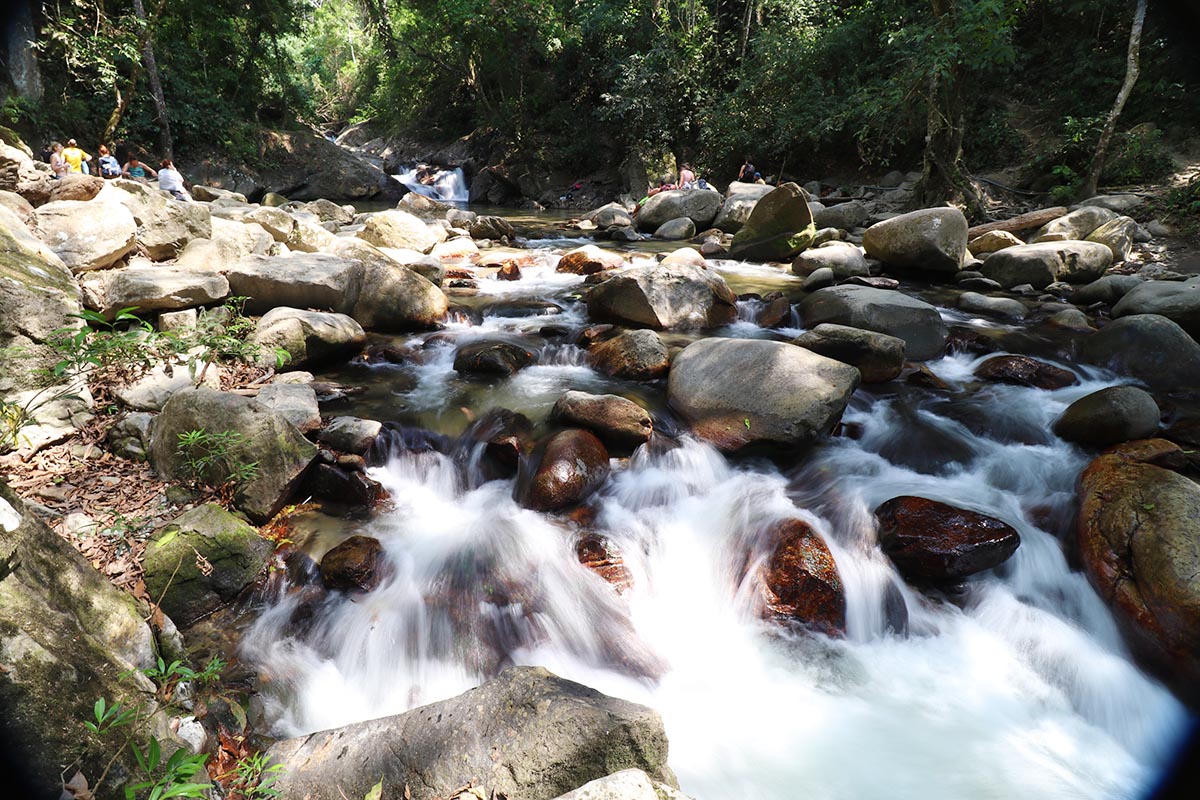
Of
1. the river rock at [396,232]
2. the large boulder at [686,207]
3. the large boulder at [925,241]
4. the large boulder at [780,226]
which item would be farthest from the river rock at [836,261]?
the river rock at [396,232]

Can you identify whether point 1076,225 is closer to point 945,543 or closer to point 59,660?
point 945,543

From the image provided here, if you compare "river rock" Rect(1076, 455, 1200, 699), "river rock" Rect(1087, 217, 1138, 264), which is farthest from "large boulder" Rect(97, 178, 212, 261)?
"river rock" Rect(1087, 217, 1138, 264)

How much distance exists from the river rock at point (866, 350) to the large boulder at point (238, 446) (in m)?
4.70

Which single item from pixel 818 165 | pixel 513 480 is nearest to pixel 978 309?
pixel 513 480

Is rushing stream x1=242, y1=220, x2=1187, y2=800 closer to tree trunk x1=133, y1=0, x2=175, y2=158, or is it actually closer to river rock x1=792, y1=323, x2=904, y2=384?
river rock x1=792, y1=323, x2=904, y2=384

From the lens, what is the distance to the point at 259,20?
70.4ft

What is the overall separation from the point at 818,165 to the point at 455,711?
20.9 m

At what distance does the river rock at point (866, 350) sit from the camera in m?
5.54

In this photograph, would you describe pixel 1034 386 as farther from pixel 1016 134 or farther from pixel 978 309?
pixel 1016 134

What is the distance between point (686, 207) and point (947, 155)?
593 cm

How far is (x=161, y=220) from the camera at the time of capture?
6.23 meters

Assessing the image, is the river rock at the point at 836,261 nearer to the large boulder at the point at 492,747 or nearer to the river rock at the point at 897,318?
the river rock at the point at 897,318

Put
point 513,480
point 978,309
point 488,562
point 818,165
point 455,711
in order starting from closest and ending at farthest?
point 455,711 < point 488,562 < point 513,480 < point 978,309 < point 818,165

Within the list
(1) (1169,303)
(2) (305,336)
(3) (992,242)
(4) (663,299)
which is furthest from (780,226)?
(2) (305,336)
